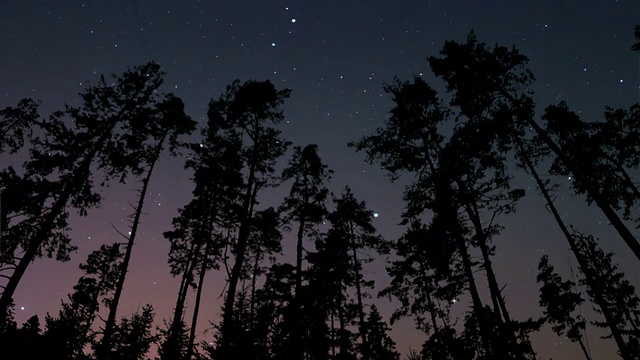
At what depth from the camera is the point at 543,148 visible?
15961 mm

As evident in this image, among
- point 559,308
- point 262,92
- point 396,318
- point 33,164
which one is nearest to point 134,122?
point 33,164

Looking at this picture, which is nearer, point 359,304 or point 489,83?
point 489,83

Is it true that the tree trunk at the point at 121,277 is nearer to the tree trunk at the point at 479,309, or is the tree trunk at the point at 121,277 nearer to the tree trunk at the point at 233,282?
the tree trunk at the point at 233,282

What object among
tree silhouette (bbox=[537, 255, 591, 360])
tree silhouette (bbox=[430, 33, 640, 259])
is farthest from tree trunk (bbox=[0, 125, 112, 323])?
tree silhouette (bbox=[537, 255, 591, 360])

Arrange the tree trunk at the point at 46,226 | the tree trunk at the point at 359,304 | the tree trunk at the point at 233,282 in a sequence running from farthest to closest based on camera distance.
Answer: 1. the tree trunk at the point at 359,304
2. the tree trunk at the point at 46,226
3. the tree trunk at the point at 233,282

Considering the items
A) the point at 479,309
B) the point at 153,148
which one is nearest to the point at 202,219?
the point at 153,148

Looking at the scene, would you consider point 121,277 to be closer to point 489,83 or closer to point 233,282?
point 233,282

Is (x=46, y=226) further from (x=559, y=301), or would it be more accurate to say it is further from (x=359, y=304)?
(x=559, y=301)

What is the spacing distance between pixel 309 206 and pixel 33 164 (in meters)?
12.9

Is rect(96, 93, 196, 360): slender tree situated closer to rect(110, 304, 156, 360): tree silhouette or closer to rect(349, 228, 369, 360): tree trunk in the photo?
rect(110, 304, 156, 360): tree silhouette

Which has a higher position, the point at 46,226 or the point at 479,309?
→ the point at 46,226

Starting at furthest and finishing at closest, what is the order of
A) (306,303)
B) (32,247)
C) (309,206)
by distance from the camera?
(306,303) < (309,206) < (32,247)

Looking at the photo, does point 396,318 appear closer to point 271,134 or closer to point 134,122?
point 271,134

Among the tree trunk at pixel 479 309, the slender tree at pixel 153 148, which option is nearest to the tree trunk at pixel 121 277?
the slender tree at pixel 153 148
